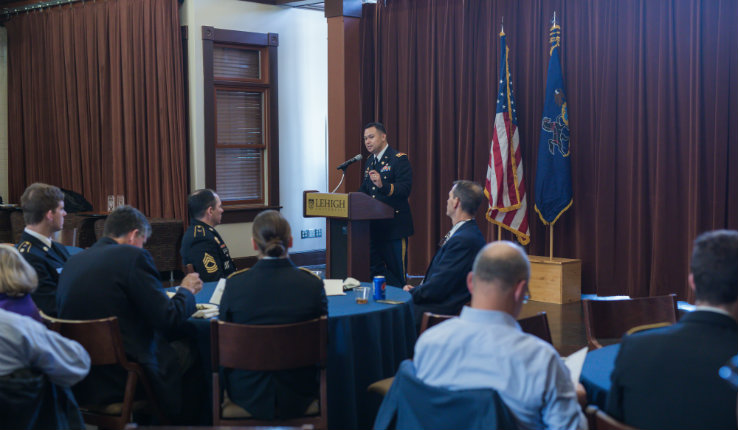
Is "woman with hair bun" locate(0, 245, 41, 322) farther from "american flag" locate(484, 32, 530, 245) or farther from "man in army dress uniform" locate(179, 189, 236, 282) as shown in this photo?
"american flag" locate(484, 32, 530, 245)

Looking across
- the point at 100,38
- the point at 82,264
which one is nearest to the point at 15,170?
the point at 100,38

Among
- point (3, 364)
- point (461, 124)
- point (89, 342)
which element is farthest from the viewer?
point (461, 124)

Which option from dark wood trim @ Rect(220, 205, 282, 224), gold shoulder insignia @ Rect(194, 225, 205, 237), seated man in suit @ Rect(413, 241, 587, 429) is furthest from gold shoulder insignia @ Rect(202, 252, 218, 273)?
dark wood trim @ Rect(220, 205, 282, 224)

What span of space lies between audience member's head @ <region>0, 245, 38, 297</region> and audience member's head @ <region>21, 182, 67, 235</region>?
1.03 meters

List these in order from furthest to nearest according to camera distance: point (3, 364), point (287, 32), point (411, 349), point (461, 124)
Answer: point (287, 32) < point (461, 124) < point (411, 349) < point (3, 364)

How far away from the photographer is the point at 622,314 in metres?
3.35

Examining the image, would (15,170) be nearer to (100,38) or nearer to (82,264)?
(100,38)

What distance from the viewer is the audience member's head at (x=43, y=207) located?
12.5 feet

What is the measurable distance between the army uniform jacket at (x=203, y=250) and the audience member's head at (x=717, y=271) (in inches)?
111

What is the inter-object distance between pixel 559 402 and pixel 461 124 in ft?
19.7

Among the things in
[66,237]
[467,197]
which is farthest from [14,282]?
[66,237]

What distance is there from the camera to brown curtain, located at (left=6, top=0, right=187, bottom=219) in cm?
856

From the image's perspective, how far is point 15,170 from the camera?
10.6 metres

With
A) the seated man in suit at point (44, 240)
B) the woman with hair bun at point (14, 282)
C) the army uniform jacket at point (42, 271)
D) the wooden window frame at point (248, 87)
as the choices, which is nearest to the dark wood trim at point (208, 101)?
the wooden window frame at point (248, 87)
